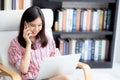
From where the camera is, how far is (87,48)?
11.3ft

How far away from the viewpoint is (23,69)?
2127 millimetres

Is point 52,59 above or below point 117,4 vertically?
below

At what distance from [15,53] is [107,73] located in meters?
1.48

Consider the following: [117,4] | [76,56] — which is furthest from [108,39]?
[76,56]

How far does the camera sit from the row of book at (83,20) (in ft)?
10.8

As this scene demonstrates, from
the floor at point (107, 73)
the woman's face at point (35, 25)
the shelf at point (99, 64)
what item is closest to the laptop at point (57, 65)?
the woman's face at point (35, 25)

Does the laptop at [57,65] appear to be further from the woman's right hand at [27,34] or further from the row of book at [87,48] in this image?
the row of book at [87,48]

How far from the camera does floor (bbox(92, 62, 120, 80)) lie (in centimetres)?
319

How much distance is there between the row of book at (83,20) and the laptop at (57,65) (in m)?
1.27

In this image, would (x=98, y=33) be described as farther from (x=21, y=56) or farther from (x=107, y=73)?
(x=21, y=56)

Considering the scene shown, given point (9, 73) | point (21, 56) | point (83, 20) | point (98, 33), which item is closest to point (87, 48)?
point (98, 33)

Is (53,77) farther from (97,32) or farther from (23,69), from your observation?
(97,32)

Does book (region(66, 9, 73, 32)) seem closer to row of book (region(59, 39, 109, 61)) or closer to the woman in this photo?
row of book (region(59, 39, 109, 61))

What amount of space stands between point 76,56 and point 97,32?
134 centimetres
